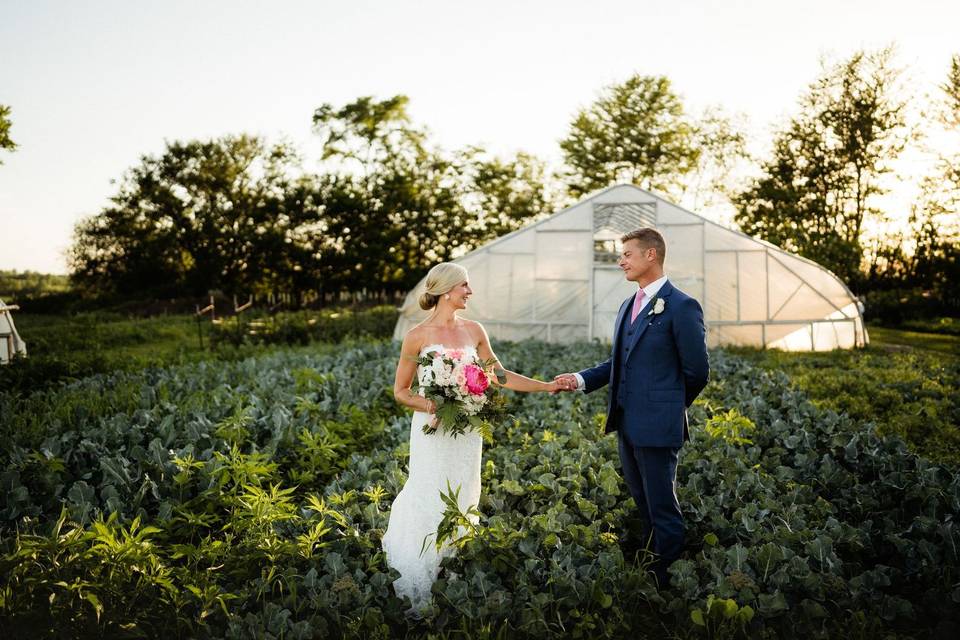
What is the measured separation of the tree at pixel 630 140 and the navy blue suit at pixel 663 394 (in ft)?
99.0

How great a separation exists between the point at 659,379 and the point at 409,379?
5.04ft

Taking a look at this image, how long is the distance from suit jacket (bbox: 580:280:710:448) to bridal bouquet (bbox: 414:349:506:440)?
93cm

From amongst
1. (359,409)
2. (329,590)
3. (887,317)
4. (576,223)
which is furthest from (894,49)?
(329,590)

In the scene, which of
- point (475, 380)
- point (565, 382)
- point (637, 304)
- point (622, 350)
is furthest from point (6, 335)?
point (637, 304)

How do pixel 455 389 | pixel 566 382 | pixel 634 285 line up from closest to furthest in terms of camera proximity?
pixel 455 389, pixel 566 382, pixel 634 285

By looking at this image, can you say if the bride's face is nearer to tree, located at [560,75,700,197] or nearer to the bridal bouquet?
the bridal bouquet

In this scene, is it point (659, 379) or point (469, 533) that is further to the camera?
point (659, 379)

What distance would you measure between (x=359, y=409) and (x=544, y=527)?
3914 mm

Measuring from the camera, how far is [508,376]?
4.50 metres

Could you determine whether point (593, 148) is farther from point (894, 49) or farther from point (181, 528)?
point (181, 528)

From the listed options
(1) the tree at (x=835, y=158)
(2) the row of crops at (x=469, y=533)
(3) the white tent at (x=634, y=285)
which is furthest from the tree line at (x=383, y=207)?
(2) the row of crops at (x=469, y=533)

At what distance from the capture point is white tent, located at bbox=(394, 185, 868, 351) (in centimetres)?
1582

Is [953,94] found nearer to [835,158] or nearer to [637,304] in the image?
[835,158]

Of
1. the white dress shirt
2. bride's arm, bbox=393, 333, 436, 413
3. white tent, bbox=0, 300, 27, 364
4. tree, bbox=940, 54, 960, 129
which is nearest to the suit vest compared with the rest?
the white dress shirt
